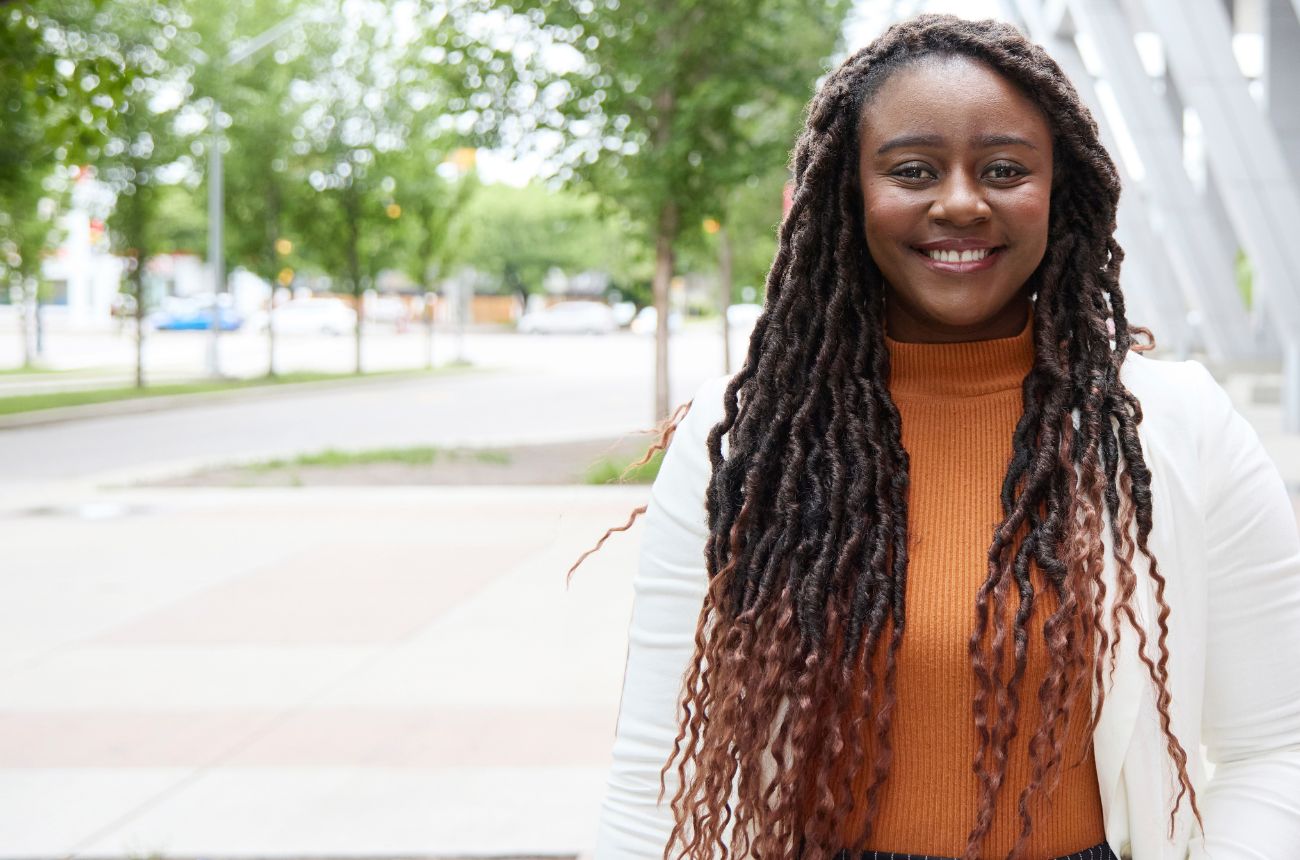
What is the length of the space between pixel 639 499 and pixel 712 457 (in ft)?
33.1

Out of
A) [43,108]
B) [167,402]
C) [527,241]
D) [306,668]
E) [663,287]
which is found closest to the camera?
[306,668]

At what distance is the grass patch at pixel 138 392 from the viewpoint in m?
21.7

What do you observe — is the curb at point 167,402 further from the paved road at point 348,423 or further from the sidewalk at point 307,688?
the sidewalk at point 307,688

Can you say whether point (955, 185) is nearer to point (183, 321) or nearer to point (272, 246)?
point (272, 246)

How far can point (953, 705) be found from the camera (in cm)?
172

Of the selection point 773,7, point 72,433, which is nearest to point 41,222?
point 72,433

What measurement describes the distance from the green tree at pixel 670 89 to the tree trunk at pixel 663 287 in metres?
0.02

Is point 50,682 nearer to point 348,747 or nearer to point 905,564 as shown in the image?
point 348,747

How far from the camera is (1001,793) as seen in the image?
171 cm

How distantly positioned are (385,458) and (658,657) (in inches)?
549

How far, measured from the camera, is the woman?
5.51 feet

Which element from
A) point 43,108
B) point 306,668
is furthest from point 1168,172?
point 306,668

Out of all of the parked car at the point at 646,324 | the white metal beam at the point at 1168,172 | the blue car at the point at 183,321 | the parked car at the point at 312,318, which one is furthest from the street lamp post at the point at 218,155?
the parked car at the point at 646,324

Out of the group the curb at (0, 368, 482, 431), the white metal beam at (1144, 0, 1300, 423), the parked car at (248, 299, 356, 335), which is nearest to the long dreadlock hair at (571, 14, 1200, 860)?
the white metal beam at (1144, 0, 1300, 423)
